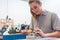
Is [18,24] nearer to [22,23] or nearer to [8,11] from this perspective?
Result: [22,23]

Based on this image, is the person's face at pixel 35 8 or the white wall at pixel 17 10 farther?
the white wall at pixel 17 10

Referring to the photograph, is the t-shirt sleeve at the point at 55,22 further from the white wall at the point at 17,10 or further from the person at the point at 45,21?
the white wall at the point at 17,10

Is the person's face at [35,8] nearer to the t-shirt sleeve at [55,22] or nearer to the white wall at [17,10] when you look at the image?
the t-shirt sleeve at [55,22]

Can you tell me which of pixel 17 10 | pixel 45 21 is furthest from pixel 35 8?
pixel 17 10

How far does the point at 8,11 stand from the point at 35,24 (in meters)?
0.76

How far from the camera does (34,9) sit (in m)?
1.42

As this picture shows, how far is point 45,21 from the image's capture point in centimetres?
145

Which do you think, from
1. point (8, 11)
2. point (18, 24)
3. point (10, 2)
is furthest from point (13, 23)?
point (10, 2)

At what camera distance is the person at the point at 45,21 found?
1.37m

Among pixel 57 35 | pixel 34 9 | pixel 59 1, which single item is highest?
pixel 59 1

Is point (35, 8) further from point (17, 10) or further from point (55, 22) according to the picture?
point (17, 10)

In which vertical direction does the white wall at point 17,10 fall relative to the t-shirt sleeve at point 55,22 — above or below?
above

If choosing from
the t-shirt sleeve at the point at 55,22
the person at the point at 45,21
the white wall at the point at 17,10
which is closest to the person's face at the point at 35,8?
the person at the point at 45,21

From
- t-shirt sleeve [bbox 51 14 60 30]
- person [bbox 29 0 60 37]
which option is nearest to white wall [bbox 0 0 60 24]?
person [bbox 29 0 60 37]
